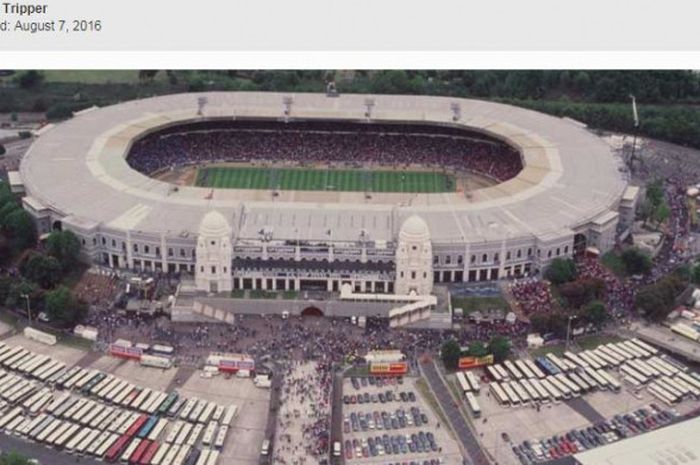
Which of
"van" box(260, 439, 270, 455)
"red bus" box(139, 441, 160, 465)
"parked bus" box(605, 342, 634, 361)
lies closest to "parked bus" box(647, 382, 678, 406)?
"parked bus" box(605, 342, 634, 361)

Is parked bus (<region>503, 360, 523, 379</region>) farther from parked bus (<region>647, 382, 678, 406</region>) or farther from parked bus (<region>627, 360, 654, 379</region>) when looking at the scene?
parked bus (<region>647, 382, 678, 406</region>)

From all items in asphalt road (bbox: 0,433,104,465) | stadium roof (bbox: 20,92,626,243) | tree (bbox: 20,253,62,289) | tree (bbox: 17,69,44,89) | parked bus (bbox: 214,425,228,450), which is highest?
tree (bbox: 17,69,44,89)

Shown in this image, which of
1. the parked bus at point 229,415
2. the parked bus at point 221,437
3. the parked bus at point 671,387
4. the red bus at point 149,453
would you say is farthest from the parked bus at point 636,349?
the red bus at point 149,453

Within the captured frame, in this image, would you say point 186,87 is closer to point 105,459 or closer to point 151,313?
point 151,313

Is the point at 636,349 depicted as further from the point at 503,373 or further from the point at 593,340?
the point at 503,373

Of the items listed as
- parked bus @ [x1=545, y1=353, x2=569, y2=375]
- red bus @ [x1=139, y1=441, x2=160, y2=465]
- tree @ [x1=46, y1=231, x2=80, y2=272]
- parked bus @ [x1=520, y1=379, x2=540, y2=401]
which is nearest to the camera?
red bus @ [x1=139, y1=441, x2=160, y2=465]

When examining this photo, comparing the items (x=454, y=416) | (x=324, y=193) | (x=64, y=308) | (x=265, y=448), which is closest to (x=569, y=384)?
(x=454, y=416)

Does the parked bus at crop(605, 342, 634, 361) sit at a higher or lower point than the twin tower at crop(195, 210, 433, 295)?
lower
